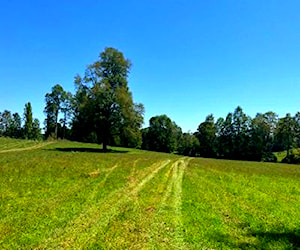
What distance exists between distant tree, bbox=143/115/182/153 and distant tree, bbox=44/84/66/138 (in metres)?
29.5

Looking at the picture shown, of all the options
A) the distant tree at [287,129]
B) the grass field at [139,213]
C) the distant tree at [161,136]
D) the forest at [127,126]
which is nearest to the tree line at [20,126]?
Result: the forest at [127,126]

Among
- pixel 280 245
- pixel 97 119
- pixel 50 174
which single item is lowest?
pixel 280 245

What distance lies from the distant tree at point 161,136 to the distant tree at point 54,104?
96.7 feet

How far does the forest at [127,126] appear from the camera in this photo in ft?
175

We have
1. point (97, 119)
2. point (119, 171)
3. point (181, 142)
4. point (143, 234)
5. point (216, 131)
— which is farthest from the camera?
point (181, 142)

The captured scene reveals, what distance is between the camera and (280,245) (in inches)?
456

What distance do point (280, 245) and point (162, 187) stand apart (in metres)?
10.3

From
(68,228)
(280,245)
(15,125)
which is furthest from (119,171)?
(15,125)

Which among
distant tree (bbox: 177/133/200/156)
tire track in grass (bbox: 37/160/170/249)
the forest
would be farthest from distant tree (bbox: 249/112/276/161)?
tire track in grass (bbox: 37/160/170/249)

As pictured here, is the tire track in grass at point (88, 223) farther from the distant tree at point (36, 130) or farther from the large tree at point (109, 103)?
the distant tree at point (36, 130)

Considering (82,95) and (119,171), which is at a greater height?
(82,95)

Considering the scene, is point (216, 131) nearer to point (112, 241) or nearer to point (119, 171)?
point (119, 171)

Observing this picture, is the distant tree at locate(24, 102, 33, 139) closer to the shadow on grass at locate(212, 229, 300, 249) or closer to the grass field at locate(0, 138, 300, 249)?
the grass field at locate(0, 138, 300, 249)

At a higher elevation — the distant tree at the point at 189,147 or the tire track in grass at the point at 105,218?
the distant tree at the point at 189,147
